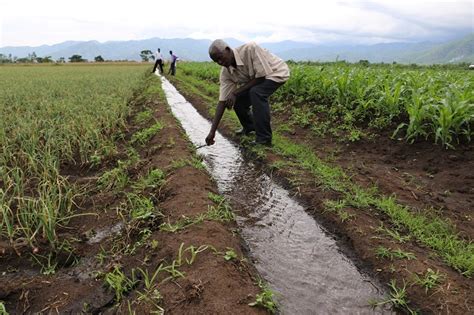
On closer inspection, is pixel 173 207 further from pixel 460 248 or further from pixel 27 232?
pixel 460 248

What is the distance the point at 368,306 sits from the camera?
2.31 metres

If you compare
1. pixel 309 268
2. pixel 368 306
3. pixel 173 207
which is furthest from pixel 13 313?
pixel 368 306

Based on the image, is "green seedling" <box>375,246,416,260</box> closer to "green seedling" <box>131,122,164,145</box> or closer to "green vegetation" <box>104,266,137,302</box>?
"green vegetation" <box>104,266,137,302</box>

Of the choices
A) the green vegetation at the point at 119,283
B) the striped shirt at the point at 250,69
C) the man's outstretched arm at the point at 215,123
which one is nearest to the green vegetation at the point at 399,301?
the green vegetation at the point at 119,283

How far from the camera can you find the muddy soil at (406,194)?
7.67ft

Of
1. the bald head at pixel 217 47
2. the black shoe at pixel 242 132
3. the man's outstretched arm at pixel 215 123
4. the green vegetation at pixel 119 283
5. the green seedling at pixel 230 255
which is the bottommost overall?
the green vegetation at pixel 119 283

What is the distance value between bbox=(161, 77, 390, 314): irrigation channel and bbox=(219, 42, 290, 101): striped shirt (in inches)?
58.8

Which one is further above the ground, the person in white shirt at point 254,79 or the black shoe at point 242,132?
the person in white shirt at point 254,79

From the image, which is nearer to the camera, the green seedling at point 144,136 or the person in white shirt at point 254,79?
the person in white shirt at point 254,79

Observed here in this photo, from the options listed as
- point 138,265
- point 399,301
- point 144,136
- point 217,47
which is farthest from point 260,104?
point 399,301

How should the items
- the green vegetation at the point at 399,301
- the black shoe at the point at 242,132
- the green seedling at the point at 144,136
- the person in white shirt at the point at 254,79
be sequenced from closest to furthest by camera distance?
the green vegetation at the point at 399,301, the person in white shirt at the point at 254,79, the green seedling at the point at 144,136, the black shoe at the point at 242,132

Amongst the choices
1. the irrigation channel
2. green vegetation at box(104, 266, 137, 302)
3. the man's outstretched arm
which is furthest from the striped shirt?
green vegetation at box(104, 266, 137, 302)

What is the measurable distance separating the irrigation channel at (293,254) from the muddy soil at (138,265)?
0.72 feet

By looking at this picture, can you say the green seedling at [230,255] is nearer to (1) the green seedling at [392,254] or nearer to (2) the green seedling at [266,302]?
(2) the green seedling at [266,302]
